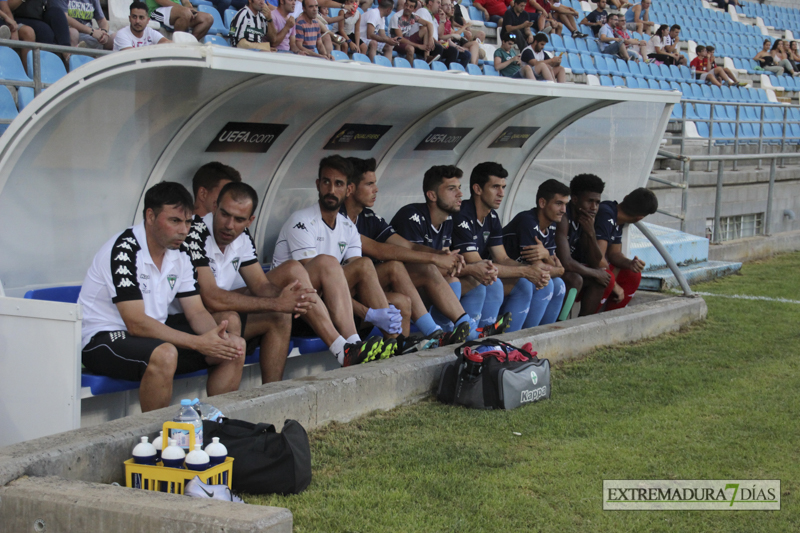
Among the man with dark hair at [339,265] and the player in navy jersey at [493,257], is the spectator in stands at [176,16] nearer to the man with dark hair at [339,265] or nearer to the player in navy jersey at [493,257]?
the player in navy jersey at [493,257]

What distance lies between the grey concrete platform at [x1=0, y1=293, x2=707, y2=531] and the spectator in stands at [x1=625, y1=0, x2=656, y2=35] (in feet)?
47.7

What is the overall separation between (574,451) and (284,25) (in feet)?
20.1

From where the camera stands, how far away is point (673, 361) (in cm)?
601

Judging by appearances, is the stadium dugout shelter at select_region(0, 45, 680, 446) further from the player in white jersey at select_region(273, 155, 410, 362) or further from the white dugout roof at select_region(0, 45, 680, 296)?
the player in white jersey at select_region(273, 155, 410, 362)

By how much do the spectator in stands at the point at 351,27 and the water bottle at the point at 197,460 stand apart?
8.06m

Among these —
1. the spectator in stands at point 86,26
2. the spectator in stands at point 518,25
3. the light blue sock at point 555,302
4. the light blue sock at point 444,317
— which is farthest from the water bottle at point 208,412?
the spectator in stands at point 518,25

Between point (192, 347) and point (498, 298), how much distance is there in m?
2.85

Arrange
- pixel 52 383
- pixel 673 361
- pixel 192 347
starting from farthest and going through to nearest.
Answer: pixel 673 361 → pixel 192 347 → pixel 52 383

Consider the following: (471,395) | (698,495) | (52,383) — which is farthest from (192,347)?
(698,495)

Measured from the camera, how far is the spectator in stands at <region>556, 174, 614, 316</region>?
691 cm

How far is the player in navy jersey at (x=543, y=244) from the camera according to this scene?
660cm

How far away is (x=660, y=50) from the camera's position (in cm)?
1825

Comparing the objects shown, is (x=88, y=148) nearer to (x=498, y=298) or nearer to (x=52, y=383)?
(x=52, y=383)

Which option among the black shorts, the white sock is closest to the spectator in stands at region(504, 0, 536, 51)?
the white sock
